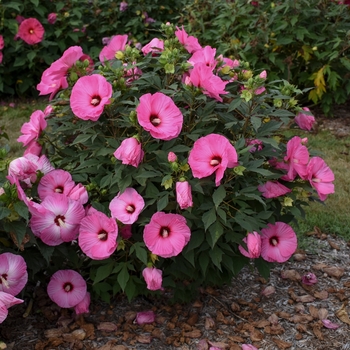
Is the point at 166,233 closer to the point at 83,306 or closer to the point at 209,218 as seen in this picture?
the point at 209,218

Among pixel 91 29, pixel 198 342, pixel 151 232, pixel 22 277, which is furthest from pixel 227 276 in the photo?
pixel 91 29

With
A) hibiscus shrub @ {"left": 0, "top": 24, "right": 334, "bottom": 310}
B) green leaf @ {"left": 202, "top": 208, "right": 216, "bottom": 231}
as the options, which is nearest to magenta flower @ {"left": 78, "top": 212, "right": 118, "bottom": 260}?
hibiscus shrub @ {"left": 0, "top": 24, "right": 334, "bottom": 310}

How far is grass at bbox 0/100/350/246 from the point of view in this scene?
3.46 meters

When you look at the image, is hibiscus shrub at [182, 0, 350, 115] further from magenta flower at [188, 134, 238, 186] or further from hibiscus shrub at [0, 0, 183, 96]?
magenta flower at [188, 134, 238, 186]

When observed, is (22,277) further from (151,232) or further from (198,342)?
(198,342)

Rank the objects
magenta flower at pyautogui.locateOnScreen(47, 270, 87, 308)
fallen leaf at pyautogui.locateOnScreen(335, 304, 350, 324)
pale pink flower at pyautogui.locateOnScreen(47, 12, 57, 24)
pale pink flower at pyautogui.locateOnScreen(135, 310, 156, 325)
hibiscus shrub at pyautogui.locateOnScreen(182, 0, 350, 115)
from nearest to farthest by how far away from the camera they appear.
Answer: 1. magenta flower at pyautogui.locateOnScreen(47, 270, 87, 308)
2. pale pink flower at pyautogui.locateOnScreen(135, 310, 156, 325)
3. fallen leaf at pyautogui.locateOnScreen(335, 304, 350, 324)
4. hibiscus shrub at pyautogui.locateOnScreen(182, 0, 350, 115)
5. pale pink flower at pyautogui.locateOnScreen(47, 12, 57, 24)

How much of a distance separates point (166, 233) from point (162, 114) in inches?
17.2

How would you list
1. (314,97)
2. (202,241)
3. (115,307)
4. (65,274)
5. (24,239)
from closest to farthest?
(24,239), (202,241), (65,274), (115,307), (314,97)

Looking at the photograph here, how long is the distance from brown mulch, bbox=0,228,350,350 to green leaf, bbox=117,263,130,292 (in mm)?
310

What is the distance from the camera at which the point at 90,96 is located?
7.32 ft

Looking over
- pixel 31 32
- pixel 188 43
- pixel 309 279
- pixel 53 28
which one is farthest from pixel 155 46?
pixel 53 28

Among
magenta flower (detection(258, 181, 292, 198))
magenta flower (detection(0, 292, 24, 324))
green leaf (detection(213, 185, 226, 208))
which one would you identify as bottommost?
magenta flower (detection(0, 292, 24, 324))

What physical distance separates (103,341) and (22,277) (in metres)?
0.48

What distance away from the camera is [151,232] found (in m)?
2.18
